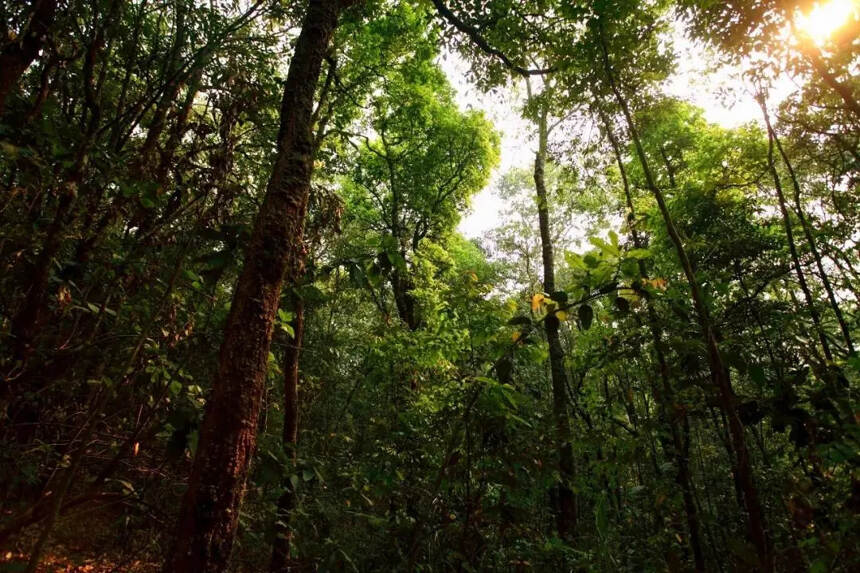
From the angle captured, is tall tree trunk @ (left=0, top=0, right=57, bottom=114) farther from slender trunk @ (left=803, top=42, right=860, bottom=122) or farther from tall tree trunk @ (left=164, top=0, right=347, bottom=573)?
slender trunk @ (left=803, top=42, right=860, bottom=122)

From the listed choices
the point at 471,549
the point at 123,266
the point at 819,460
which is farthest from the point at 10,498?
the point at 819,460

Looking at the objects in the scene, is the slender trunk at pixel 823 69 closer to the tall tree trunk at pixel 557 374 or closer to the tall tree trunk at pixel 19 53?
the tall tree trunk at pixel 557 374

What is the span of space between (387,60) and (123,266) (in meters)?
8.91

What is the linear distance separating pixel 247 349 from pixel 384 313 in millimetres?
4439

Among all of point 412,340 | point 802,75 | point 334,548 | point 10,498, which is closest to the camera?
point 334,548

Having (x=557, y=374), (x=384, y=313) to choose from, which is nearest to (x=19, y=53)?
(x=384, y=313)

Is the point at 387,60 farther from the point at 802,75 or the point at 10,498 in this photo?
the point at 10,498

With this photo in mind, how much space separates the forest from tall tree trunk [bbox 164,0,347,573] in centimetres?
1

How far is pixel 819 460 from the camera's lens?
1725 millimetres

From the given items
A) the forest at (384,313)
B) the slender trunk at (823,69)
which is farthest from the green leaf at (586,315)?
the slender trunk at (823,69)

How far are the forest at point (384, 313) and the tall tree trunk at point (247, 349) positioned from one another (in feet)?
0.04

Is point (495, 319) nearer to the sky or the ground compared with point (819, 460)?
nearer to the sky

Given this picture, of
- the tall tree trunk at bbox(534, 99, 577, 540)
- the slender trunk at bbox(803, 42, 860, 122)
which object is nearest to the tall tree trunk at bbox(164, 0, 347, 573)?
the tall tree trunk at bbox(534, 99, 577, 540)

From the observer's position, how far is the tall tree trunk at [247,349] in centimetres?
149
